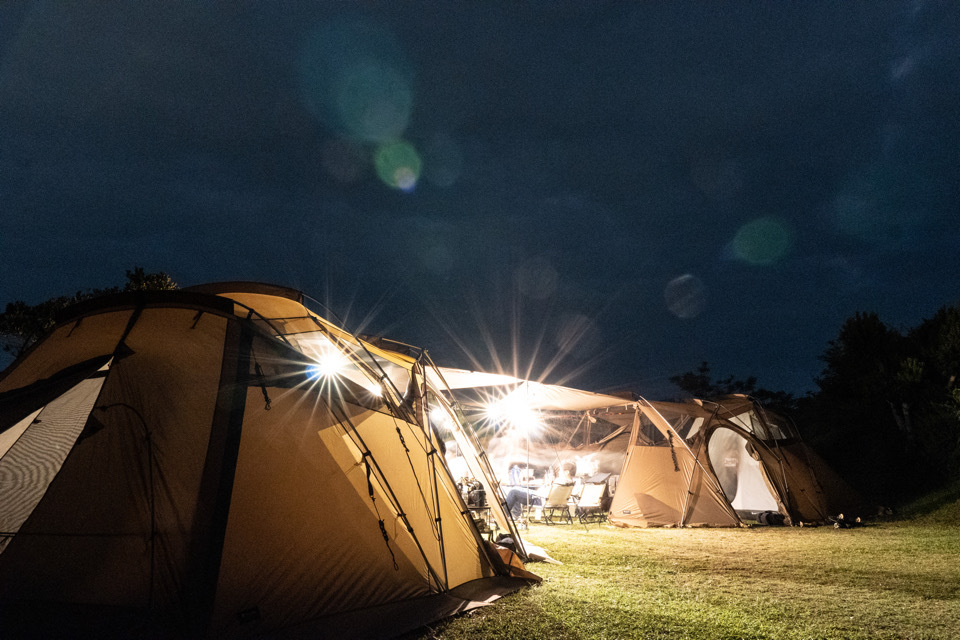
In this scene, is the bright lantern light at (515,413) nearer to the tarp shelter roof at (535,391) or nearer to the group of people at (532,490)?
the tarp shelter roof at (535,391)

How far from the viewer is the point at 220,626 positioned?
3.78 metres

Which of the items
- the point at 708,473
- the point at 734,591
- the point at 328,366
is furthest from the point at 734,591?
the point at 708,473

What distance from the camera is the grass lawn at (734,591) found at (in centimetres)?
456

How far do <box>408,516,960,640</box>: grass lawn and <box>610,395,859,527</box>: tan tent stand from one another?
6.58 feet

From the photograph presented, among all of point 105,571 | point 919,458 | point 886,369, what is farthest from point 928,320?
point 105,571

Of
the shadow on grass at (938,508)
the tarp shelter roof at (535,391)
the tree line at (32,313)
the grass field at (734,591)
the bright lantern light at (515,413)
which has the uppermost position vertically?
the tree line at (32,313)

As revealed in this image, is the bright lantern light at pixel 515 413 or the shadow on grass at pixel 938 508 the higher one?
the bright lantern light at pixel 515 413

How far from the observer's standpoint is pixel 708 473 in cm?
1229

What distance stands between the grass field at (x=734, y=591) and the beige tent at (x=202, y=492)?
801 millimetres

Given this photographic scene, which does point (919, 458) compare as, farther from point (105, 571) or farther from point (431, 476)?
point (105, 571)

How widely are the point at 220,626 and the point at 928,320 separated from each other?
2285 cm

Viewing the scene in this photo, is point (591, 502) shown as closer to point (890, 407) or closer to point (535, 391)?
point (535, 391)

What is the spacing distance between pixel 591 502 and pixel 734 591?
23.2 feet

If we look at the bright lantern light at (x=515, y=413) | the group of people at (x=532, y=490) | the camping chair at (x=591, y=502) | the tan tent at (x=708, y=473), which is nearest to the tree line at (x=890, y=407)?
the tan tent at (x=708, y=473)
